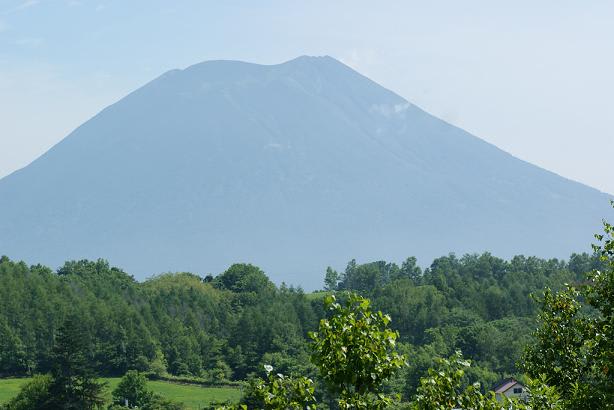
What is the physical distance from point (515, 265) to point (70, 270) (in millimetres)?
64529

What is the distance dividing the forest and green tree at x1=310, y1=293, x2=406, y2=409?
61017mm

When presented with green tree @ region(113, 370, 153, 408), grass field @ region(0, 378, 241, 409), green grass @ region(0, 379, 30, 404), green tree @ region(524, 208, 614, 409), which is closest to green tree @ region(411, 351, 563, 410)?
green tree @ region(524, 208, 614, 409)

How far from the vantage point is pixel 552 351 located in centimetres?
1844

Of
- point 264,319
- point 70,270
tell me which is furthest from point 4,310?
point 70,270

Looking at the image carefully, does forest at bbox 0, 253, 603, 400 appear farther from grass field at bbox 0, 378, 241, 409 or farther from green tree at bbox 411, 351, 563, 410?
green tree at bbox 411, 351, 563, 410

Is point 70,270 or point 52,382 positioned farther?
point 70,270

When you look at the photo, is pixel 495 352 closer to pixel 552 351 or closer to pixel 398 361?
pixel 552 351

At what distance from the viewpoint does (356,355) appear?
12.6 m

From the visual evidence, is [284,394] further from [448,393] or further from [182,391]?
[182,391]

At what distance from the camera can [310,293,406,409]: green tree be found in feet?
41.2

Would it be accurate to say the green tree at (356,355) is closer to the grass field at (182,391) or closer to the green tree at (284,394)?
the green tree at (284,394)

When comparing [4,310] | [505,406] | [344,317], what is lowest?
[4,310]

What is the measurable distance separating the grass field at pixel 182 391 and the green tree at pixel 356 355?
6153 cm

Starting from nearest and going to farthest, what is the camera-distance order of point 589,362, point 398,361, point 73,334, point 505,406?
1. point 398,361
2. point 505,406
3. point 589,362
4. point 73,334
